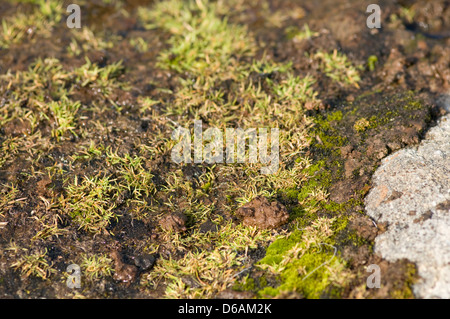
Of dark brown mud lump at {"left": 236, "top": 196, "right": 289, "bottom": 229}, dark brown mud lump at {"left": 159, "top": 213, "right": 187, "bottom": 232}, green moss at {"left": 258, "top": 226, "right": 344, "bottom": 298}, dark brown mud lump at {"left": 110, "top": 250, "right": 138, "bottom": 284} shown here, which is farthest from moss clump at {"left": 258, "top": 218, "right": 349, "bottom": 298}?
dark brown mud lump at {"left": 110, "top": 250, "right": 138, "bottom": 284}

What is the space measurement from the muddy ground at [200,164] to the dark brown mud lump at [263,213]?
0.04ft

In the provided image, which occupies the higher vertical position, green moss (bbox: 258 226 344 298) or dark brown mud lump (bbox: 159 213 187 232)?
dark brown mud lump (bbox: 159 213 187 232)

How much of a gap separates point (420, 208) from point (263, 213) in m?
1.15

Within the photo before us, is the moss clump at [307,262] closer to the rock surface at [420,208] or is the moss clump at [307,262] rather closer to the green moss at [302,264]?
the green moss at [302,264]

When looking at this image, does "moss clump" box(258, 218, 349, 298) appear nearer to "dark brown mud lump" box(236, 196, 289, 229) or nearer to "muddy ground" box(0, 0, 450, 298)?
"muddy ground" box(0, 0, 450, 298)

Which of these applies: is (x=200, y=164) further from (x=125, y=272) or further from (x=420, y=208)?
(x=420, y=208)

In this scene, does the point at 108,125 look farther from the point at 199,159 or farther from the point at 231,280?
the point at 231,280

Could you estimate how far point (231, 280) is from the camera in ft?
10.4

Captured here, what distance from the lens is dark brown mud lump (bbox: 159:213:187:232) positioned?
349 centimetres

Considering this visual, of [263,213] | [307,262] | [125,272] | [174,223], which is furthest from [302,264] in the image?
[125,272]

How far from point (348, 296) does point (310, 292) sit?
0.81 ft

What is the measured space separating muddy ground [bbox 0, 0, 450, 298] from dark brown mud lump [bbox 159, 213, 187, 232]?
10 millimetres

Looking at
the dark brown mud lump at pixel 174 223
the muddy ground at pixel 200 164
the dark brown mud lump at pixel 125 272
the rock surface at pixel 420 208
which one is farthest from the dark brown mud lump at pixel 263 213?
the dark brown mud lump at pixel 125 272
